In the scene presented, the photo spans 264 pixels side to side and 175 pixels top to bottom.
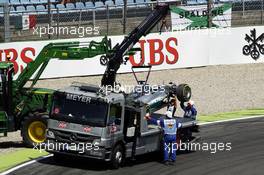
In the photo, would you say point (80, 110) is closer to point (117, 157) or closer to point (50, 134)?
point (50, 134)

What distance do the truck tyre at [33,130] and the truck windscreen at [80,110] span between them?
7.60 feet

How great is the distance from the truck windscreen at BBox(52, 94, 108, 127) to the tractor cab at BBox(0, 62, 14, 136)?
2925 millimetres

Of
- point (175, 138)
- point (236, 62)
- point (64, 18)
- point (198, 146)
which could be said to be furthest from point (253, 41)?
point (175, 138)

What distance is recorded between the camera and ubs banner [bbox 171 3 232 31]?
2859 cm

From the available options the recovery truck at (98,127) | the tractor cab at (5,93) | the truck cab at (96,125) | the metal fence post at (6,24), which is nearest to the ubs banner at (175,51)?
the metal fence post at (6,24)

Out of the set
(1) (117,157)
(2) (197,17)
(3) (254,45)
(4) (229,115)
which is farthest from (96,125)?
(3) (254,45)

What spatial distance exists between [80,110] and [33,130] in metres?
3.14

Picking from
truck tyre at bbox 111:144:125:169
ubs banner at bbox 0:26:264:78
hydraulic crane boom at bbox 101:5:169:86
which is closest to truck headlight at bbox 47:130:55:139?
truck tyre at bbox 111:144:125:169

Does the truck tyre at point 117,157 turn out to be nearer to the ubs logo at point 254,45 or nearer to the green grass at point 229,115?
the green grass at point 229,115

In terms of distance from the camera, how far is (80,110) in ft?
49.9

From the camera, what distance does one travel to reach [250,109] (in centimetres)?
2389

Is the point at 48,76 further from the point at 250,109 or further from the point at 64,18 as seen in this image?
the point at 250,109

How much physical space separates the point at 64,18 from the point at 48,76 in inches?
131

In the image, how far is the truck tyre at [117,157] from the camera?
49.3ft
